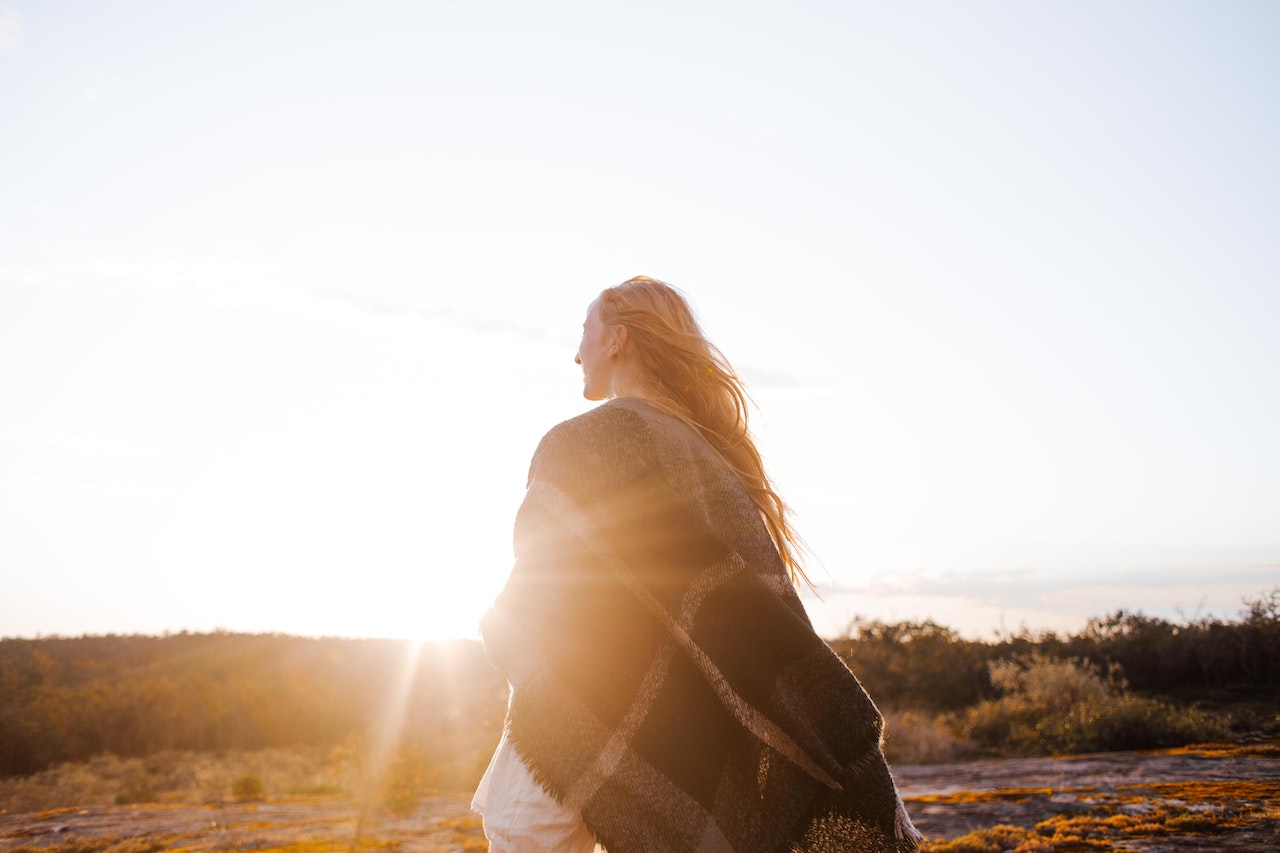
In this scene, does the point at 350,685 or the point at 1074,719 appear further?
the point at 350,685

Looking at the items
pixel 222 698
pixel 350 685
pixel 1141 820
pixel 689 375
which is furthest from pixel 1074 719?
pixel 350 685

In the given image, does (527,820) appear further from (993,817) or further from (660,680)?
(993,817)

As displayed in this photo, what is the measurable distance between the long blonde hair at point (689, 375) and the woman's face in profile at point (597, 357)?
4 centimetres

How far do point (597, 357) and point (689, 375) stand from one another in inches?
11.7

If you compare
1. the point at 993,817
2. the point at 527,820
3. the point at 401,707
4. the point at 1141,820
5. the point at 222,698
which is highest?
the point at 527,820

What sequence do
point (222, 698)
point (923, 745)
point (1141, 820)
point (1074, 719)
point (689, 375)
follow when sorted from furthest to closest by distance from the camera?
point (222, 698)
point (923, 745)
point (1074, 719)
point (1141, 820)
point (689, 375)

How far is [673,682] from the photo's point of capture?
1891mm

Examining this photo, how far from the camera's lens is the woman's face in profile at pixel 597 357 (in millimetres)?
2377

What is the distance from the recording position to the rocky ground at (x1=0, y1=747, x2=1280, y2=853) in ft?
14.1

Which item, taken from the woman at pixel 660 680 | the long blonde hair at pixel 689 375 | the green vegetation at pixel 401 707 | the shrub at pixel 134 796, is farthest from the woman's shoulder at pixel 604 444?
the shrub at pixel 134 796

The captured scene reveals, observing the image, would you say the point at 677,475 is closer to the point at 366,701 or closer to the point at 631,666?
the point at 631,666

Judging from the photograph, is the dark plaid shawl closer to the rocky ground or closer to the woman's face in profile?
the woman's face in profile

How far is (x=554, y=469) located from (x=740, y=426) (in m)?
0.69

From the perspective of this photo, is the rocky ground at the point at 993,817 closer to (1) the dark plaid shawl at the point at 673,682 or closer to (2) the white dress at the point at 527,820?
(1) the dark plaid shawl at the point at 673,682
